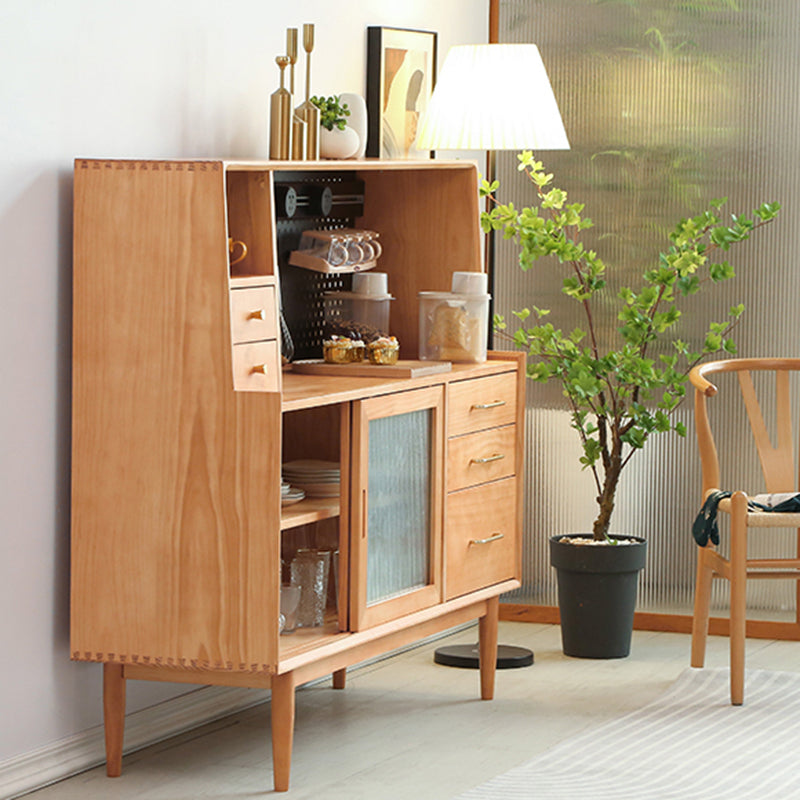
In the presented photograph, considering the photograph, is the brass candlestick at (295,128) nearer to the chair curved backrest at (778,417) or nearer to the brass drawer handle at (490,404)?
the brass drawer handle at (490,404)

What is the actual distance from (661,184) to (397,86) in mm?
871

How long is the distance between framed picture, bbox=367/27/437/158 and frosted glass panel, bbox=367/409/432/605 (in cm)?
110

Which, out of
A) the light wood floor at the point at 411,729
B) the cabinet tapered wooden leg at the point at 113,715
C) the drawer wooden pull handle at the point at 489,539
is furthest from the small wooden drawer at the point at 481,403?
the cabinet tapered wooden leg at the point at 113,715

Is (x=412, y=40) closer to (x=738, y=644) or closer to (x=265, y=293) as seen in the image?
(x=265, y=293)

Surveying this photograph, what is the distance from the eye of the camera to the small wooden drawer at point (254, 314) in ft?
9.40

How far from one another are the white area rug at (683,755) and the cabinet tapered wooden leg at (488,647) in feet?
1.12

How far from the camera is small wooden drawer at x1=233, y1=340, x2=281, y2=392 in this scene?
2.86 meters

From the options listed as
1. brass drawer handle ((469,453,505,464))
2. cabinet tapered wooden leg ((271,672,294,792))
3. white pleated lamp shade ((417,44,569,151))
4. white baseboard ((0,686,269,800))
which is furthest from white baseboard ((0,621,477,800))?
white pleated lamp shade ((417,44,569,151))

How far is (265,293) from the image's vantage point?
9.70ft

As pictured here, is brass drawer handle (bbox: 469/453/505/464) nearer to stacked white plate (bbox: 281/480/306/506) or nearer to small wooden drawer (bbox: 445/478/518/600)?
small wooden drawer (bbox: 445/478/518/600)

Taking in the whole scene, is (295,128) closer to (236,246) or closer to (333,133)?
(333,133)

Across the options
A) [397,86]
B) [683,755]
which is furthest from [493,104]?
[683,755]

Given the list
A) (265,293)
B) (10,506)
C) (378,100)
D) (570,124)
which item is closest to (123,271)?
(265,293)

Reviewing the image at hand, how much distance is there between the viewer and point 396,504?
10.6 feet
